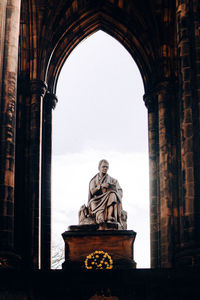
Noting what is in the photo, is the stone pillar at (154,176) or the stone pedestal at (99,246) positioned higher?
the stone pillar at (154,176)

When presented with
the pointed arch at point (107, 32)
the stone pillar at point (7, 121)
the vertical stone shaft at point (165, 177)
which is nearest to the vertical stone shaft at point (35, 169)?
the pointed arch at point (107, 32)

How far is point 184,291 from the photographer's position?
43.9ft

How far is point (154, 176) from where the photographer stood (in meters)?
22.5

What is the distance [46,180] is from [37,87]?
280 cm

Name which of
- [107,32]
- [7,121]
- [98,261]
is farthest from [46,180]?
[7,121]

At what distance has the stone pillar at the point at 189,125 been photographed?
14.5 metres

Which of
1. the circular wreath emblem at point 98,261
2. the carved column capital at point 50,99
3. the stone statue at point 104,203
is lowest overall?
the circular wreath emblem at point 98,261

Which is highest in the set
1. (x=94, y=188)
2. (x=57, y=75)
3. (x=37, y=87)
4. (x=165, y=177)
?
(x=57, y=75)

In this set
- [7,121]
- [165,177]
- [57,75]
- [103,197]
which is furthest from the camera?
[57,75]

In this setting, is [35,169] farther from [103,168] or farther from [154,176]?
[154,176]

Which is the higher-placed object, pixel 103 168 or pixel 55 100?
pixel 55 100

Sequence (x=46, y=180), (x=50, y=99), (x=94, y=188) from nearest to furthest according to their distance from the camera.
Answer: (x=94, y=188), (x=46, y=180), (x=50, y=99)

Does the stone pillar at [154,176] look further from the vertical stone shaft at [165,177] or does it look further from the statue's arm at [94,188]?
the statue's arm at [94,188]

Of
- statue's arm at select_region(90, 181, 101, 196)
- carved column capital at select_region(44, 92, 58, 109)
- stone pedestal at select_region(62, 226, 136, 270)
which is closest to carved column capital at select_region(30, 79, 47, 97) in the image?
carved column capital at select_region(44, 92, 58, 109)
